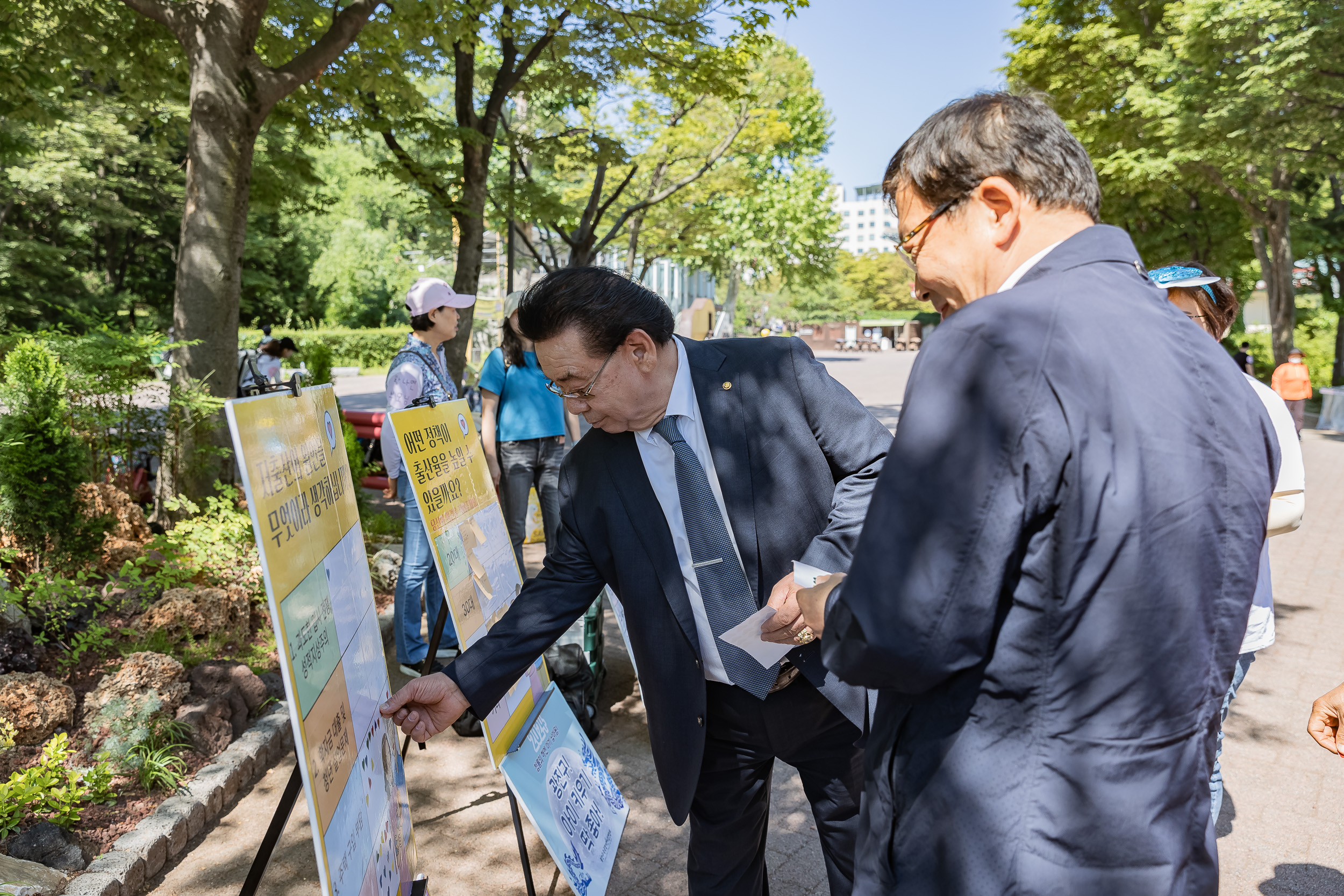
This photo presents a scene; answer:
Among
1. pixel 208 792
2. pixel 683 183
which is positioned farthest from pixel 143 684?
pixel 683 183

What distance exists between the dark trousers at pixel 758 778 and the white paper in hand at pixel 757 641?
0.57 feet

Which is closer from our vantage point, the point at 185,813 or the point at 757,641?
the point at 757,641

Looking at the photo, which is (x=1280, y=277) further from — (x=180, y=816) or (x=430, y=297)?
(x=180, y=816)

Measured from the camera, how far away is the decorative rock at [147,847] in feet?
9.87

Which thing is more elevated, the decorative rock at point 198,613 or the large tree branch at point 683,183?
the large tree branch at point 683,183

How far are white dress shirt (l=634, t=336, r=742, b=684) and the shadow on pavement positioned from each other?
2329 millimetres

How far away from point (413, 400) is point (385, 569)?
6.77 ft

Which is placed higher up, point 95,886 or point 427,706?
point 427,706

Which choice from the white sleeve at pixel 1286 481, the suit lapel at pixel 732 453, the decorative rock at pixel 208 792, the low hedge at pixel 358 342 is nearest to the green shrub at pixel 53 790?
the decorative rock at pixel 208 792

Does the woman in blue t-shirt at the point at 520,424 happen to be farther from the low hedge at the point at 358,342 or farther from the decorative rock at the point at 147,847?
the low hedge at the point at 358,342

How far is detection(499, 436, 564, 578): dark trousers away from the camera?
550cm

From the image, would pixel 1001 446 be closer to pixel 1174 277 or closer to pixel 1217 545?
pixel 1217 545

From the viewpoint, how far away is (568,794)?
110 inches

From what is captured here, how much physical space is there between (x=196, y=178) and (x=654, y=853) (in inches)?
214
